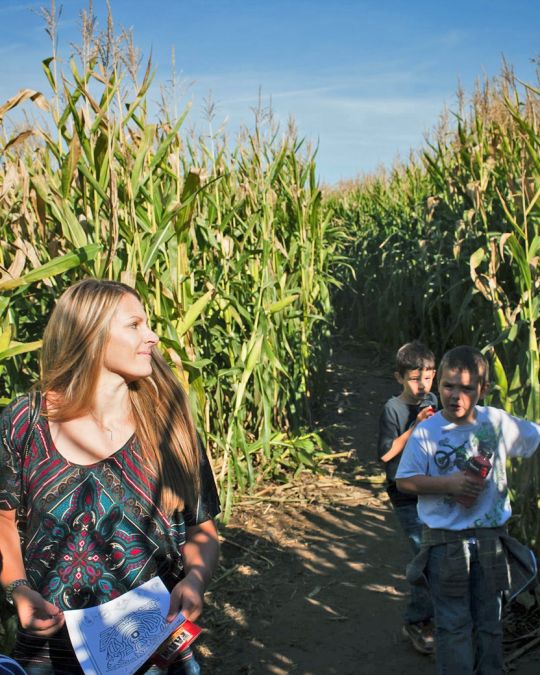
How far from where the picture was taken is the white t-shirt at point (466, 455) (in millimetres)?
2652

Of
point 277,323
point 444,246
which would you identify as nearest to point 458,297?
point 444,246

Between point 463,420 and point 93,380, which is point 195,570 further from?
point 463,420

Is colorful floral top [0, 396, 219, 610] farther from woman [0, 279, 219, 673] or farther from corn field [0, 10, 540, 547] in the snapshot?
corn field [0, 10, 540, 547]

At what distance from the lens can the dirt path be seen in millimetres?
3452

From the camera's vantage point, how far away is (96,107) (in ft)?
10.9

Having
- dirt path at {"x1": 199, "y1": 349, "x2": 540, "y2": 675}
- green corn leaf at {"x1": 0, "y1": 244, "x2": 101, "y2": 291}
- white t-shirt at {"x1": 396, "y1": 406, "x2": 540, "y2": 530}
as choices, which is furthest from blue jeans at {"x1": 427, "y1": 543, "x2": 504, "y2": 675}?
green corn leaf at {"x1": 0, "y1": 244, "x2": 101, "y2": 291}

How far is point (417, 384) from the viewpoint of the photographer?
355 centimetres

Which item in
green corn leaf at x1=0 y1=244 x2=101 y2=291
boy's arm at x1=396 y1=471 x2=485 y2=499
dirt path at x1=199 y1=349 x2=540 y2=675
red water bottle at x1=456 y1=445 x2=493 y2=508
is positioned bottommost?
dirt path at x1=199 y1=349 x2=540 y2=675

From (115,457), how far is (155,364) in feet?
1.04

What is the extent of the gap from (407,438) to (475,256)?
1415 mm

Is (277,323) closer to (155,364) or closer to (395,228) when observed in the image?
(155,364)

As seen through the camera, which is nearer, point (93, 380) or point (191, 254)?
point (93, 380)

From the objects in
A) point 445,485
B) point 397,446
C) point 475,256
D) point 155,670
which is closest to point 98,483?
point 155,670

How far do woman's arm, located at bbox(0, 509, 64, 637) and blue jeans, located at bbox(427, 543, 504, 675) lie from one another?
4.41 ft
